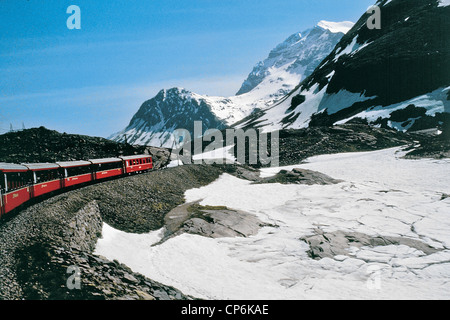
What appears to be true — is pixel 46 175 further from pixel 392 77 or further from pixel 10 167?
pixel 392 77

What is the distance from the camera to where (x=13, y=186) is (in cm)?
1634

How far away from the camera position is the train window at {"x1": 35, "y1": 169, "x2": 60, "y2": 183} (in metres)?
19.5

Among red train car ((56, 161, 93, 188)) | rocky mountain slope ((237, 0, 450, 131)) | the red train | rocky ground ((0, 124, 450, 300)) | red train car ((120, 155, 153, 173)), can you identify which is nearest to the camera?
rocky ground ((0, 124, 450, 300))

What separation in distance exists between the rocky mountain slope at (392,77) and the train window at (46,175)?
67.5m

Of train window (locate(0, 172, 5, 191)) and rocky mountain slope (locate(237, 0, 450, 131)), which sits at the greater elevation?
rocky mountain slope (locate(237, 0, 450, 131))

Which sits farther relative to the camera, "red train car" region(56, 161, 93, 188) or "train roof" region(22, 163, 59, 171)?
"red train car" region(56, 161, 93, 188)

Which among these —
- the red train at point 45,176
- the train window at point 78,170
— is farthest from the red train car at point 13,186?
the train window at point 78,170

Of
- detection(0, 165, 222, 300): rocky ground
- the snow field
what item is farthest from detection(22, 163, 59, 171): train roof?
the snow field

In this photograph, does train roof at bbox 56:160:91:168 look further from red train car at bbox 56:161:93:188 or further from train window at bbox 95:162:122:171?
train window at bbox 95:162:122:171

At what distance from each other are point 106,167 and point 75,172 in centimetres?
444

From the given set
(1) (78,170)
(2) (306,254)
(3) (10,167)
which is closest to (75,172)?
(1) (78,170)

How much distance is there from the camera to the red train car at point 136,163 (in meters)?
32.3

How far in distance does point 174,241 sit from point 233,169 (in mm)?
27679

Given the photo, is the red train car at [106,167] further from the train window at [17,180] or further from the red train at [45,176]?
the train window at [17,180]
